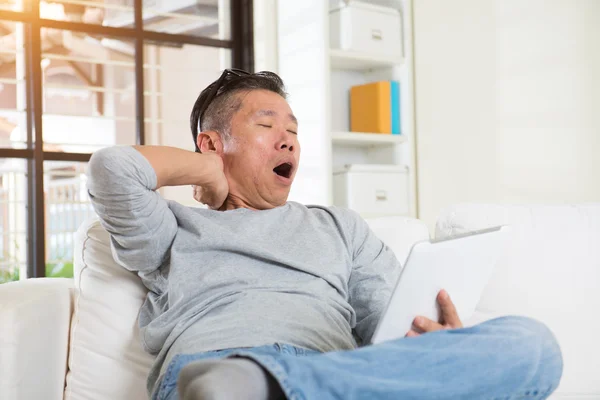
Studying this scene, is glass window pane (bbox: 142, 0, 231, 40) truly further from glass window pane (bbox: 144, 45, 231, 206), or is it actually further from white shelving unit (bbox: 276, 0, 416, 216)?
white shelving unit (bbox: 276, 0, 416, 216)

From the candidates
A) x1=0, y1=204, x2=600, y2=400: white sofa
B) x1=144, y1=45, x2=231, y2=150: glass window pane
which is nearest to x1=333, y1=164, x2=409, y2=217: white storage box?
x1=144, y1=45, x2=231, y2=150: glass window pane

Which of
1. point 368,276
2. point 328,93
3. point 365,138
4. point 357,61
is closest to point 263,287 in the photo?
point 368,276

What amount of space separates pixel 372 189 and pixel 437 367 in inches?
91.7

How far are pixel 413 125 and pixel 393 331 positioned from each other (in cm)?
243

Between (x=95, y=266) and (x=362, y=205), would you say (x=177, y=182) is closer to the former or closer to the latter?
(x=95, y=266)

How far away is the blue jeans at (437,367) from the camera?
0.95m

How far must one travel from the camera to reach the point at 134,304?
1537 mm

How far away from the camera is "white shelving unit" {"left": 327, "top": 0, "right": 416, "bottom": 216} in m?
3.46

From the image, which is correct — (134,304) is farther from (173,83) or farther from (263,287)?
(173,83)

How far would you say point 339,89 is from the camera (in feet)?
11.9

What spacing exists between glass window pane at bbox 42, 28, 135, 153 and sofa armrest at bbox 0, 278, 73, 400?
1.96 meters

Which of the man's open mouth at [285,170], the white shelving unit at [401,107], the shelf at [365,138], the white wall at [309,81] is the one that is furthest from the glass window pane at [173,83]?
the man's open mouth at [285,170]

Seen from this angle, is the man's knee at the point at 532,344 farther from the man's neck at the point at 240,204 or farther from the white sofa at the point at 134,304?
the man's neck at the point at 240,204

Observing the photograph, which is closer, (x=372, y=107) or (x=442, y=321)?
(x=442, y=321)
